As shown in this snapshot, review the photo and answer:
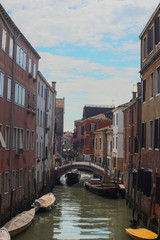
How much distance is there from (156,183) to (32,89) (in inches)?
486

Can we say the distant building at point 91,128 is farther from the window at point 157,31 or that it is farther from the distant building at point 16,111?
the window at point 157,31

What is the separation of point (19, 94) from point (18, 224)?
26.2 ft

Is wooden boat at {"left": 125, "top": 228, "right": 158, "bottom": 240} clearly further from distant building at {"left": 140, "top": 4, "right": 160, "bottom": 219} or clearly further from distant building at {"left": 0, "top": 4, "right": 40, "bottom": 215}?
distant building at {"left": 0, "top": 4, "right": 40, "bottom": 215}

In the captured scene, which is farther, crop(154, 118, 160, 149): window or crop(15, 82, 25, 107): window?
crop(15, 82, 25, 107): window

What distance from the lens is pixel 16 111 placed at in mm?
19891

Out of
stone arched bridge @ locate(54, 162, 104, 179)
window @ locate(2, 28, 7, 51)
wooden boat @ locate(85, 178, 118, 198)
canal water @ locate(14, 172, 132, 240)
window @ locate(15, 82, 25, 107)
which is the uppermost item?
window @ locate(2, 28, 7, 51)

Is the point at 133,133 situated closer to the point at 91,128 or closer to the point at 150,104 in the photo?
the point at 150,104

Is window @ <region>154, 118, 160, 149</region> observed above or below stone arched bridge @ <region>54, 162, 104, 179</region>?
above

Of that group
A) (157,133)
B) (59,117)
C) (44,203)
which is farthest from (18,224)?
(59,117)

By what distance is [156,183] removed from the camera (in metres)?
14.9

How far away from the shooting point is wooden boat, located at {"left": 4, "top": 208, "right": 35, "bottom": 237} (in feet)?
48.5

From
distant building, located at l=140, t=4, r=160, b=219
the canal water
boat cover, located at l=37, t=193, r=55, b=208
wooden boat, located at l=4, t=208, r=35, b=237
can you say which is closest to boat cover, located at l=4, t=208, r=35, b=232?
wooden boat, located at l=4, t=208, r=35, b=237

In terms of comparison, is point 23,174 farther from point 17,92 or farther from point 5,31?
point 5,31

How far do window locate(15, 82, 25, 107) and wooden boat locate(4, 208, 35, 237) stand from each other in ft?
21.5
